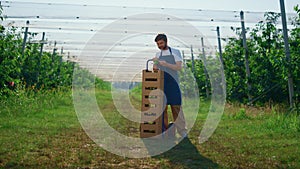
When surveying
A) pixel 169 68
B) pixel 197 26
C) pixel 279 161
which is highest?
pixel 197 26

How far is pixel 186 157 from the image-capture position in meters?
4.86

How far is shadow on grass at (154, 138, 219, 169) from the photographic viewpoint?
4.41m

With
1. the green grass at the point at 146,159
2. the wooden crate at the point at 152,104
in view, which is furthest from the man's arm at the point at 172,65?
the green grass at the point at 146,159

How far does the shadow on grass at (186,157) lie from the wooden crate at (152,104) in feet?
2.21

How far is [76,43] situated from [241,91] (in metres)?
8.15

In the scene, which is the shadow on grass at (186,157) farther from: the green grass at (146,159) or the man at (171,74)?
the man at (171,74)

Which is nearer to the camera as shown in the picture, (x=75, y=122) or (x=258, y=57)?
(x=75, y=122)

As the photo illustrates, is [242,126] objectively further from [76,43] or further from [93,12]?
[76,43]

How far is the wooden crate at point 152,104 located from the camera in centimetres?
621

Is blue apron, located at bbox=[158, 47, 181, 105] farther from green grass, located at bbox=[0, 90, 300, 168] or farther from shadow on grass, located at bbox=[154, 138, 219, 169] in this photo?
shadow on grass, located at bbox=[154, 138, 219, 169]

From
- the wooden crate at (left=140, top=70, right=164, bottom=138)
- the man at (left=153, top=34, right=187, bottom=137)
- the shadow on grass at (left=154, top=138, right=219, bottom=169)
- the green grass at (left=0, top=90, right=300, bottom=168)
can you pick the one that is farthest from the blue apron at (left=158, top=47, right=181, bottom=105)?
the shadow on grass at (left=154, top=138, right=219, bottom=169)

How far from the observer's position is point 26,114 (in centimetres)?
867

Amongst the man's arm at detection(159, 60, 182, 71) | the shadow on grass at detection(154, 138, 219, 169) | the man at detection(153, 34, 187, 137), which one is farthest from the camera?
the man at detection(153, 34, 187, 137)

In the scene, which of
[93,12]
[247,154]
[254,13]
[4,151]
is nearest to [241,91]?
[254,13]
